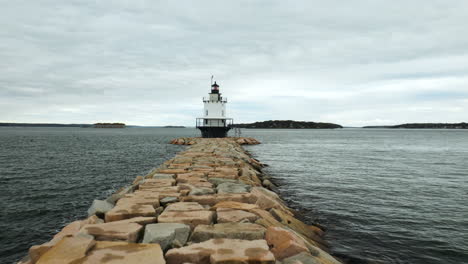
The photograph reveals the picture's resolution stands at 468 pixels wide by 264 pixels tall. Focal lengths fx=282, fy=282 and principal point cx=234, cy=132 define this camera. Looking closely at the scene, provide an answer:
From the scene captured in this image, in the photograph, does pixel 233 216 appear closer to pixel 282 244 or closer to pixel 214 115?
pixel 282 244

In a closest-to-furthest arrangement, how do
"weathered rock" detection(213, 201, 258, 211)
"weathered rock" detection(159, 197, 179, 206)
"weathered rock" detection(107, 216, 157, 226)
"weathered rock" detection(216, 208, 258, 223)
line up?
"weathered rock" detection(107, 216, 157, 226)
"weathered rock" detection(216, 208, 258, 223)
"weathered rock" detection(213, 201, 258, 211)
"weathered rock" detection(159, 197, 179, 206)

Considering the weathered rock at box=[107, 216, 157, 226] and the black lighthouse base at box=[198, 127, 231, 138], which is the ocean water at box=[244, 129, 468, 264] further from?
the black lighthouse base at box=[198, 127, 231, 138]

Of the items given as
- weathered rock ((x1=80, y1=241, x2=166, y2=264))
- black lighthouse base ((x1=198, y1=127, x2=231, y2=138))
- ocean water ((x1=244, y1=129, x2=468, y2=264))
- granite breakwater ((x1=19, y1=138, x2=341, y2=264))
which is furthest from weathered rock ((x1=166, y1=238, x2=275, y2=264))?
black lighthouse base ((x1=198, y1=127, x2=231, y2=138))

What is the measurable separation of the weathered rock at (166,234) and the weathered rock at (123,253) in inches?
10.1

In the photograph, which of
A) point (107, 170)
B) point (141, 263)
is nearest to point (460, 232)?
point (141, 263)

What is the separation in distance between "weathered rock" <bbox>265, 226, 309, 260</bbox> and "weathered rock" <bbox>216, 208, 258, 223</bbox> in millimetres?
575

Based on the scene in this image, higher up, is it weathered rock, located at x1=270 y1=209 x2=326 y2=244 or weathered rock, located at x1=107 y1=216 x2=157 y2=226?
weathered rock, located at x1=107 y1=216 x2=157 y2=226

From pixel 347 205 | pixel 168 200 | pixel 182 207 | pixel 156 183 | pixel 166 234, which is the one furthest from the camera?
pixel 347 205

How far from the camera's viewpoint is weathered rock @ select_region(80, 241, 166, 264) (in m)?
2.87

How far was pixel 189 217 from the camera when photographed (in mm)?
4293

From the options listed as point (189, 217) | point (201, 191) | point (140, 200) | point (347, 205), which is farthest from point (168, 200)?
point (347, 205)

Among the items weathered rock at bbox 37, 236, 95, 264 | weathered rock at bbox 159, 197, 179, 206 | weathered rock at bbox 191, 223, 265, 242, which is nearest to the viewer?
weathered rock at bbox 37, 236, 95, 264

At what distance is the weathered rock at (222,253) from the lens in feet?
9.80

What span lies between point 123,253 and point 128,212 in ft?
4.79
